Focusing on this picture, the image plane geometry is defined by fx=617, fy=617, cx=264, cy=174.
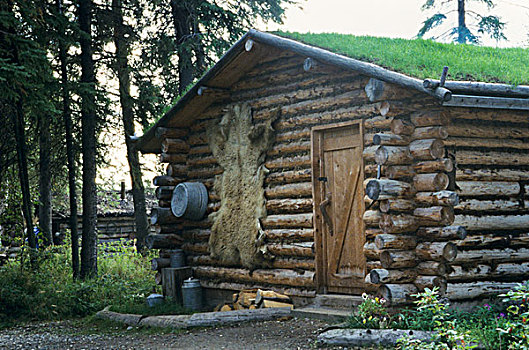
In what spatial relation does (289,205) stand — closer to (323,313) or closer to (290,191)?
(290,191)

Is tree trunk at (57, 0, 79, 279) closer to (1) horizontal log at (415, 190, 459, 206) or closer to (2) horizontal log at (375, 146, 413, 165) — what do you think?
(2) horizontal log at (375, 146, 413, 165)

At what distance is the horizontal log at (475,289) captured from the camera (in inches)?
333

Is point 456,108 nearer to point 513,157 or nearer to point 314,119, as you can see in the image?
point 513,157

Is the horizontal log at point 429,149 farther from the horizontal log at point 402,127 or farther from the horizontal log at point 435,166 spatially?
the horizontal log at point 402,127

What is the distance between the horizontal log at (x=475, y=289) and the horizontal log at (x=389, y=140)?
208 cm

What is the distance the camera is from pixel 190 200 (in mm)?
12094

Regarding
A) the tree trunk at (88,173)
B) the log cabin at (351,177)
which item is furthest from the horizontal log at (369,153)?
the tree trunk at (88,173)

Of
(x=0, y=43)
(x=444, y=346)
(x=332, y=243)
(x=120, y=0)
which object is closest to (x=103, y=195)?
(x=120, y=0)

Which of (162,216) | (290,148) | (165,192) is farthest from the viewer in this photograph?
(165,192)

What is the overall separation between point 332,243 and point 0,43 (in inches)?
325

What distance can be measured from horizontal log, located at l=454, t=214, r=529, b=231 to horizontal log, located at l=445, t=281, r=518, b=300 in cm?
81

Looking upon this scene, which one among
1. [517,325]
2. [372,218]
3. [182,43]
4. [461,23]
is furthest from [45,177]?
[461,23]

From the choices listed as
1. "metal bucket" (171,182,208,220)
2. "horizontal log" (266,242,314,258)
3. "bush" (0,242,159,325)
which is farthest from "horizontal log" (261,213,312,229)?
"bush" (0,242,159,325)

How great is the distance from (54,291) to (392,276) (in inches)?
299
